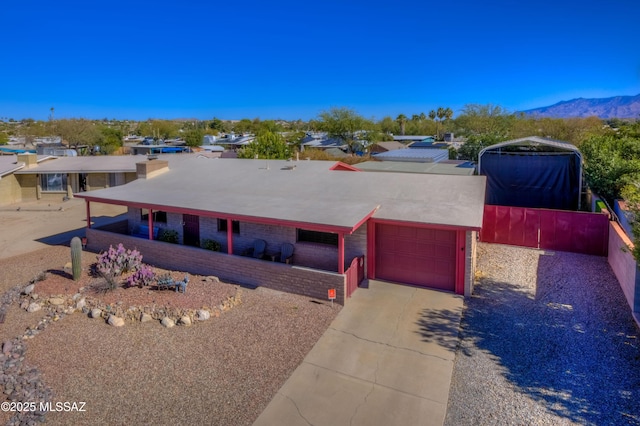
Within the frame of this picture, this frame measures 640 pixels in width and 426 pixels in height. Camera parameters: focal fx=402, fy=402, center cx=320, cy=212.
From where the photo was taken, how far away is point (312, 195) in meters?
14.4

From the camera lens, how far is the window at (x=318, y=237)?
499 inches

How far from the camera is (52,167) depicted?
28188mm

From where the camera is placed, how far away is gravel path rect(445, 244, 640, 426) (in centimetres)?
670

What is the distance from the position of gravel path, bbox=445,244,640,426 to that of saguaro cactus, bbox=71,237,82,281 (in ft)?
37.0

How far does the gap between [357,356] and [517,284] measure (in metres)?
6.51

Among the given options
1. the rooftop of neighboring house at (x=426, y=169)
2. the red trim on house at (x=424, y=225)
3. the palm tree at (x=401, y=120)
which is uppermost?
the palm tree at (x=401, y=120)

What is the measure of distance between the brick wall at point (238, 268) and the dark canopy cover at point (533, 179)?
46.6ft

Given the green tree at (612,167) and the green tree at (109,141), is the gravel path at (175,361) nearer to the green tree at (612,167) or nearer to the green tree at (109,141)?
the green tree at (612,167)

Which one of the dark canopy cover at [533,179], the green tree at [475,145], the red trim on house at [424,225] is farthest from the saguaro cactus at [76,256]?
the green tree at [475,145]

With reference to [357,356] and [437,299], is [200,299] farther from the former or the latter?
[437,299]

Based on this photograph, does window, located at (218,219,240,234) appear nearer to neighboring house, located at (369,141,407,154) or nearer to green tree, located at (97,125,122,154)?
neighboring house, located at (369,141,407,154)

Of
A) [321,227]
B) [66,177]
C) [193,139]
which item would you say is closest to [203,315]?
[321,227]

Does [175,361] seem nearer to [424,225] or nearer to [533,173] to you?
[424,225]

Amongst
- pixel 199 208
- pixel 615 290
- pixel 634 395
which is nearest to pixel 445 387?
pixel 634 395
